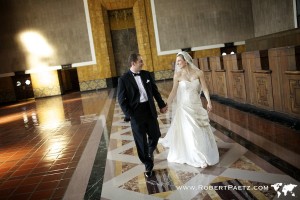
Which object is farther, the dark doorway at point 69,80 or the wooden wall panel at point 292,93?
the dark doorway at point 69,80

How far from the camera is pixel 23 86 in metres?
15.5

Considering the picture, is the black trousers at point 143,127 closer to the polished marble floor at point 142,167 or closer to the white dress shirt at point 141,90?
the white dress shirt at point 141,90

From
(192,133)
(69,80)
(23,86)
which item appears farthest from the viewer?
(69,80)

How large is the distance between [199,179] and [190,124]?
0.65m

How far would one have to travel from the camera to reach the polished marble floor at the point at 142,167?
8.50 feet

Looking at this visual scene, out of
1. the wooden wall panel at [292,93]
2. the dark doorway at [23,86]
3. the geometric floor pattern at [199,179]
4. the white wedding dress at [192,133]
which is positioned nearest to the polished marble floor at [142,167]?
the geometric floor pattern at [199,179]

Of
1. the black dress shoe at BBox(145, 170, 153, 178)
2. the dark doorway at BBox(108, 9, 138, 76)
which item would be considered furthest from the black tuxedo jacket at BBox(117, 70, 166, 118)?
the dark doorway at BBox(108, 9, 138, 76)

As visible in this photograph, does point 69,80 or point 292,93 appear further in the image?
point 69,80

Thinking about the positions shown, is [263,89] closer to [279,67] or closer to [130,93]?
[279,67]

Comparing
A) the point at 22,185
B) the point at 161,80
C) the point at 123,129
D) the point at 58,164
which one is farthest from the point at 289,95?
the point at 161,80

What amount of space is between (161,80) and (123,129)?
32.5ft

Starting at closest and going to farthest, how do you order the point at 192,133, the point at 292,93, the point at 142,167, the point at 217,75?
the point at 192,133 < the point at 142,167 < the point at 292,93 < the point at 217,75

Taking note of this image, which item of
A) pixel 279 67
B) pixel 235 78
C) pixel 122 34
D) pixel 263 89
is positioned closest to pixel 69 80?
pixel 122 34

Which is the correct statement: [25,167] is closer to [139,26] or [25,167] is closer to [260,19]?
[139,26]
